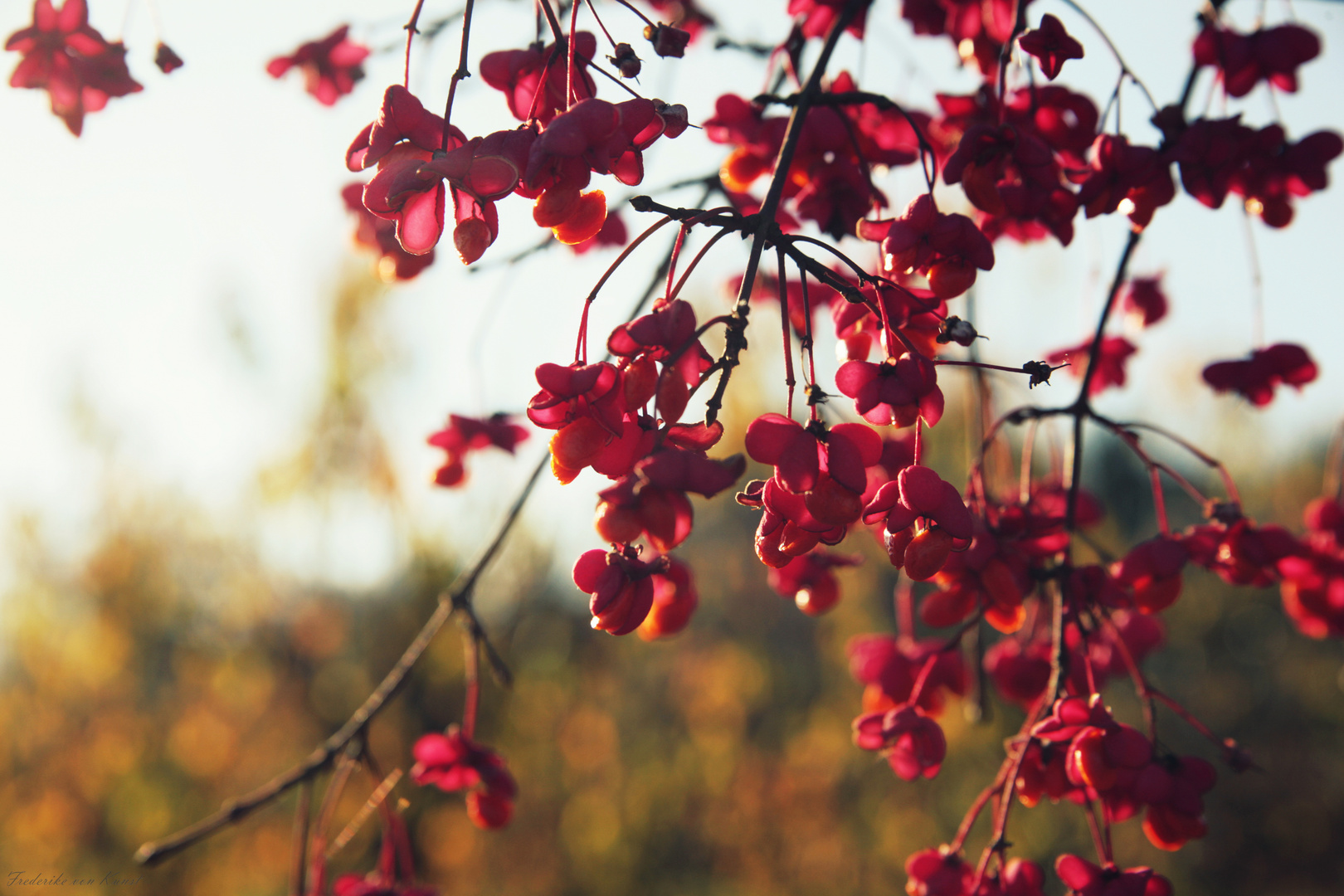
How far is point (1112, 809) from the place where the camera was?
88 cm

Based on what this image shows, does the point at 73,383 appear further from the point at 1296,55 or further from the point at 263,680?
the point at 1296,55

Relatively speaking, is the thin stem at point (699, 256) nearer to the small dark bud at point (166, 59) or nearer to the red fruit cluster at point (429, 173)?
the red fruit cluster at point (429, 173)

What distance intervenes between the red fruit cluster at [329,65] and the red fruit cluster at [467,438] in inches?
22.5

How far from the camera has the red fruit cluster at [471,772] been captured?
1.23m

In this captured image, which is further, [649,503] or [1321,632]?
[1321,632]

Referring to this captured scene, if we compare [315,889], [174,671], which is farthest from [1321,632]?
[174,671]

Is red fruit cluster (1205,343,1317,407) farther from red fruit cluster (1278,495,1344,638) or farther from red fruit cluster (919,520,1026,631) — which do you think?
red fruit cluster (919,520,1026,631)

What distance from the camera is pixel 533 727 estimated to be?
6.36 meters

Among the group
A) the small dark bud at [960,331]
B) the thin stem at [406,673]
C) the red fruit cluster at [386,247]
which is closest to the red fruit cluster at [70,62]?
the red fruit cluster at [386,247]

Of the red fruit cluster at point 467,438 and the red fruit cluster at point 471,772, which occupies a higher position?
the red fruit cluster at point 467,438

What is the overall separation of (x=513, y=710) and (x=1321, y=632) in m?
5.85

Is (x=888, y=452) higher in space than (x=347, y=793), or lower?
higher

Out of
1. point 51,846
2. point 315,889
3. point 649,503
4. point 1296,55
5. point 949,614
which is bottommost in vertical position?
point 51,846

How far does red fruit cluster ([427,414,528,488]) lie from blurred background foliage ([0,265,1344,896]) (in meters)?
4.00
